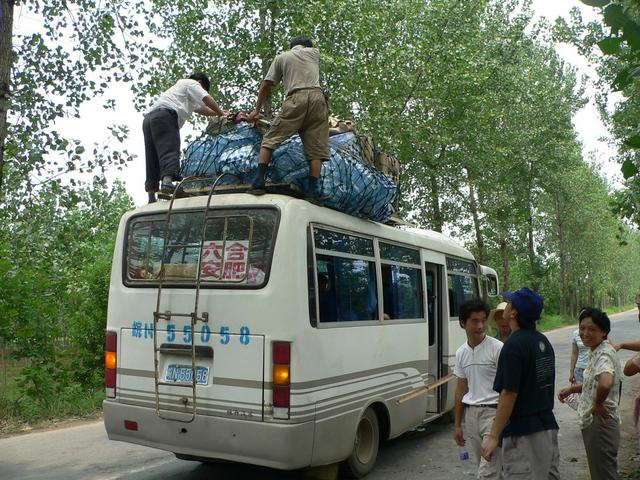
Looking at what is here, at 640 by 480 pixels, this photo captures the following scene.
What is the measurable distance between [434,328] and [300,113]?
382 cm

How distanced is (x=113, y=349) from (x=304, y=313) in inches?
76.1

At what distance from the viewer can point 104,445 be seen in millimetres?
7758

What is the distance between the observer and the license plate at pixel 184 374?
17.3 ft

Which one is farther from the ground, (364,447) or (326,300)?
(326,300)

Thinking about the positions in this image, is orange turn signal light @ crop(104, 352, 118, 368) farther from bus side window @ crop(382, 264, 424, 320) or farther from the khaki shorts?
bus side window @ crop(382, 264, 424, 320)

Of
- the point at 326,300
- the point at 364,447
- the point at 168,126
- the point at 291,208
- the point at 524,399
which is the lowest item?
the point at 364,447

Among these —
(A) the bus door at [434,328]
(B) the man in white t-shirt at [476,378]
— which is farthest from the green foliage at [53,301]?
(B) the man in white t-shirt at [476,378]

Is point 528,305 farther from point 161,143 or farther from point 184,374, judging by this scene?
point 161,143

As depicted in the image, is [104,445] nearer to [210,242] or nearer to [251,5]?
[210,242]

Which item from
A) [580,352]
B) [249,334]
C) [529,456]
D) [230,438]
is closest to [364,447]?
[230,438]

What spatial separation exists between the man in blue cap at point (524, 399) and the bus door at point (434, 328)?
409 centimetres

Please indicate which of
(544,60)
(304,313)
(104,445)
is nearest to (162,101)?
(304,313)

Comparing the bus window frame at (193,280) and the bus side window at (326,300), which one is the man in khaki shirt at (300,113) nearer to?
the bus window frame at (193,280)

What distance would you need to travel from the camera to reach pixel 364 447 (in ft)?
20.8
